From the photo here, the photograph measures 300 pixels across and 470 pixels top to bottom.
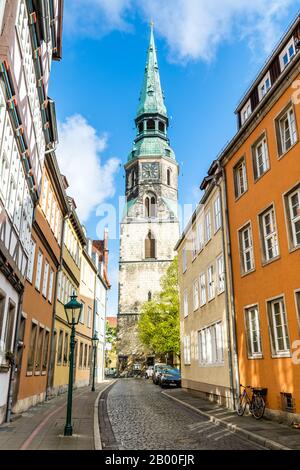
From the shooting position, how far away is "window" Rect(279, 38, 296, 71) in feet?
49.6

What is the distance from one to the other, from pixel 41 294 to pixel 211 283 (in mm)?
7867

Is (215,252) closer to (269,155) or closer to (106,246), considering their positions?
(269,155)

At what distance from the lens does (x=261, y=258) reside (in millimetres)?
14852

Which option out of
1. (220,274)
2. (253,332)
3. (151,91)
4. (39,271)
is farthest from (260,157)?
(151,91)

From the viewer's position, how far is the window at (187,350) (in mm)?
26531

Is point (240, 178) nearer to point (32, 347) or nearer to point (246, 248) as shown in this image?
point (246, 248)

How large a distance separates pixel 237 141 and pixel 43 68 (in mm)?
7693

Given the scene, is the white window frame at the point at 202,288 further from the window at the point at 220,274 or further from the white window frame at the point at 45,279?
the white window frame at the point at 45,279

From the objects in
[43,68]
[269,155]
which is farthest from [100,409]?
[43,68]

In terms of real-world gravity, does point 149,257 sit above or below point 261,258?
above

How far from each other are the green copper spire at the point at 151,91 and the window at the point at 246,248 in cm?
6057

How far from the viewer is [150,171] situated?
70.3 metres

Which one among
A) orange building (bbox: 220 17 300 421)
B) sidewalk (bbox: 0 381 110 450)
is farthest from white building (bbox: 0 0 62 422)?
orange building (bbox: 220 17 300 421)

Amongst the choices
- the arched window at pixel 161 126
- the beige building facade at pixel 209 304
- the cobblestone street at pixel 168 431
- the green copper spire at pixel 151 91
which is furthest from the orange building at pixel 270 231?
the green copper spire at pixel 151 91
